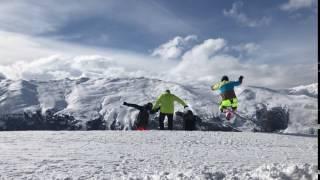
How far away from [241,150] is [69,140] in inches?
203

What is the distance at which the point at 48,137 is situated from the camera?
16703 millimetres

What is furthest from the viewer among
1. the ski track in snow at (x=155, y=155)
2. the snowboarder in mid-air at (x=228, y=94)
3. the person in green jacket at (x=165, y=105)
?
the person in green jacket at (x=165, y=105)

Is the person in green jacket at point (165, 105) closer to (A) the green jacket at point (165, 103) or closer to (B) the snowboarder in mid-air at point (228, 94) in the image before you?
(A) the green jacket at point (165, 103)

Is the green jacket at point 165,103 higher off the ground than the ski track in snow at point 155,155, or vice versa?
Result: the green jacket at point 165,103

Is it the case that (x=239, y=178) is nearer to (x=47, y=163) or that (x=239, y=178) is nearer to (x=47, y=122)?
(x=47, y=163)

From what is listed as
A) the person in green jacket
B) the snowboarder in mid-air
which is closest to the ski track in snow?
the snowboarder in mid-air

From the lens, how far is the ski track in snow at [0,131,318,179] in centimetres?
1100

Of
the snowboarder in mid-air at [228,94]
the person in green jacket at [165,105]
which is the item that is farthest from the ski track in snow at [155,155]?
the person in green jacket at [165,105]

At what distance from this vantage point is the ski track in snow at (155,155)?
11.0 meters

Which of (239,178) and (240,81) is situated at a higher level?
(240,81)

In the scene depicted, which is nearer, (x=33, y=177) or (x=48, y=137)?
(x=33, y=177)

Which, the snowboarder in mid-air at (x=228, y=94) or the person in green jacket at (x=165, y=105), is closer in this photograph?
the snowboarder in mid-air at (x=228, y=94)

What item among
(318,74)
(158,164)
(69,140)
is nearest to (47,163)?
(158,164)

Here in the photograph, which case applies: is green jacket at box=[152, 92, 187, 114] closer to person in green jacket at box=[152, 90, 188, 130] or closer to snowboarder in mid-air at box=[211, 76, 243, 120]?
person in green jacket at box=[152, 90, 188, 130]
